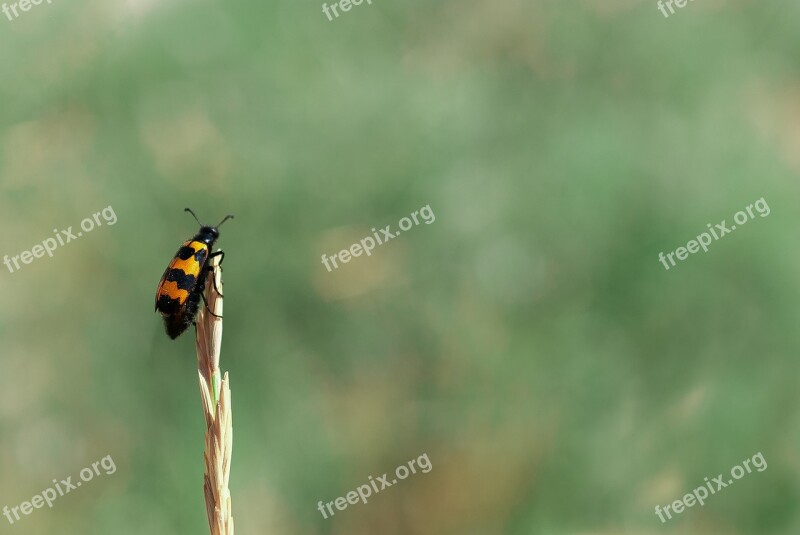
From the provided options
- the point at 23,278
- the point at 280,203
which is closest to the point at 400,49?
the point at 280,203

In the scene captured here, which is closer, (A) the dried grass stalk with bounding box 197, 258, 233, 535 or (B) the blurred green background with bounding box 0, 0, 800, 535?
(A) the dried grass stalk with bounding box 197, 258, 233, 535

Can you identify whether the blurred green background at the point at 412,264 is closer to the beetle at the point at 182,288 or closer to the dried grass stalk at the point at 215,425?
the beetle at the point at 182,288

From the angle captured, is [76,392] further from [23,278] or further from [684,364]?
[684,364]

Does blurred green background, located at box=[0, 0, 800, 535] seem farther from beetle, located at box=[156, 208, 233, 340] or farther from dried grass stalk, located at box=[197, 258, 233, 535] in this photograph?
dried grass stalk, located at box=[197, 258, 233, 535]

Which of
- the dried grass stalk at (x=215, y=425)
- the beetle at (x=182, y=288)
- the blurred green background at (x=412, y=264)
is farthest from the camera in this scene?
the blurred green background at (x=412, y=264)

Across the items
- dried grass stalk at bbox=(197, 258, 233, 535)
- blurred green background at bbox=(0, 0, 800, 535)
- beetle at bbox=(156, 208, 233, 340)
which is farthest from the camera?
blurred green background at bbox=(0, 0, 800, 535)

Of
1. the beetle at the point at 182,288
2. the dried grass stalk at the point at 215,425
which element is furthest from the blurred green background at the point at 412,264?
the dried grass stalk at the point at 215,425

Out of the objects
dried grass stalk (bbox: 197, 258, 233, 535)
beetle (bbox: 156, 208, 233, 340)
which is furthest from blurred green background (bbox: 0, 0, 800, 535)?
dried grass stalk (bbox: 197, 258, 233, 535)
